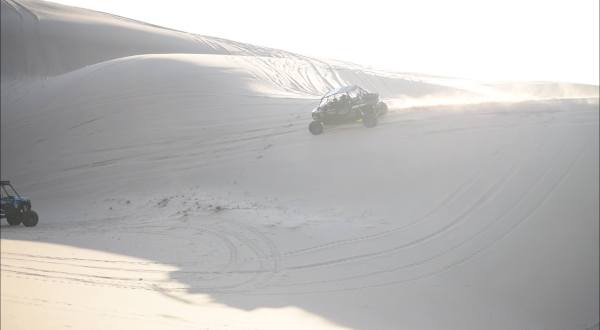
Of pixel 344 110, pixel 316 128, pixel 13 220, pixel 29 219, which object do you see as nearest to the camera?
pixel 13 220

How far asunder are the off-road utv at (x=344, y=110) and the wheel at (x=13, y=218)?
30.6 feet

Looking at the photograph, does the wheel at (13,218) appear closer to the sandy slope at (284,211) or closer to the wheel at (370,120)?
the sandy slope at (284,211)

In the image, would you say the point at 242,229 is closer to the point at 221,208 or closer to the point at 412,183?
the point at 221,208

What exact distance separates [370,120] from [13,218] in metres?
10.5

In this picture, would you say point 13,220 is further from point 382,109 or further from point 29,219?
point 382,109

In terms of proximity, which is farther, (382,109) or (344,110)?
(382,109)

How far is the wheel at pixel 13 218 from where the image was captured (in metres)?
6.84

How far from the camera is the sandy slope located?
6.35 metres

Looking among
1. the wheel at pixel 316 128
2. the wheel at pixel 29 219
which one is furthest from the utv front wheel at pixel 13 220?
the wheel at pixel 316 128

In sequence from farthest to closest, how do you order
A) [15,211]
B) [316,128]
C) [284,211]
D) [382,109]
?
1. [382,109]
2. [316,128]
3. [284,211]
4. [15,211]

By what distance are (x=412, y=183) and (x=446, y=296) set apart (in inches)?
174

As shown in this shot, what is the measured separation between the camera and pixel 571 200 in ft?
36.4

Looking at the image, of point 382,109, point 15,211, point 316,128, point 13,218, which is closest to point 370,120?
point 382,109

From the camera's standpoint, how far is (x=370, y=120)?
15.3 metres
